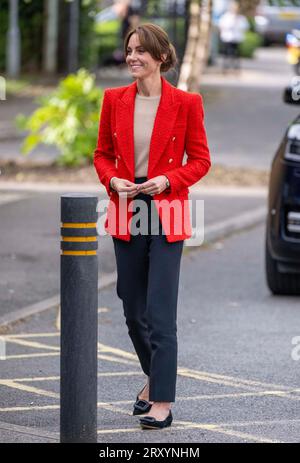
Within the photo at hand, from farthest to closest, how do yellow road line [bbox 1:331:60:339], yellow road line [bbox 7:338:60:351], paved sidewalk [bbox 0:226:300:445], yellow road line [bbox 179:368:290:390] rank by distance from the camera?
yellow road line [bbox 1:331:60:339], yellow road line [bbox 7:338:60:351], yellow road line [bbox 179:368:290:390], paved sidewalk [bbox 0:226:300:445]

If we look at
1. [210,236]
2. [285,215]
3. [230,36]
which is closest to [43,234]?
[210,236]

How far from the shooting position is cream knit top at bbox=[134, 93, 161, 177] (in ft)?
20.1

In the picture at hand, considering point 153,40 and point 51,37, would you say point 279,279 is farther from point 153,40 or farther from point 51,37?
point 51,37

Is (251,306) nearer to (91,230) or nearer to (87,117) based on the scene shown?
(91,230)

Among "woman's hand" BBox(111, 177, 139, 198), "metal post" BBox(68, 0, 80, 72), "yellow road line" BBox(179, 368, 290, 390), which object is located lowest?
"metal post" BBox(68, 0, 80, 72)

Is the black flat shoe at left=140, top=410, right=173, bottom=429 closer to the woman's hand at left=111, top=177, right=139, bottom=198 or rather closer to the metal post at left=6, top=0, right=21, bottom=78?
the woman's hand at left=111, top=177, right=139, bottom=198

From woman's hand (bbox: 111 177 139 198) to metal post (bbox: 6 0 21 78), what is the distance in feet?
74.5

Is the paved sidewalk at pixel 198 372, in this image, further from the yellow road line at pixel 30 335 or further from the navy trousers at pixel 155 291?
the navy trousers at pixel 155 291

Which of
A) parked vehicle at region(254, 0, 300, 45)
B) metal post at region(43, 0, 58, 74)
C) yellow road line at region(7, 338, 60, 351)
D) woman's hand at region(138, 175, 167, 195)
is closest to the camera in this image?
woman's hand at region(138, 175, 167, 195)

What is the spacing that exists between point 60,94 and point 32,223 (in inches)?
163

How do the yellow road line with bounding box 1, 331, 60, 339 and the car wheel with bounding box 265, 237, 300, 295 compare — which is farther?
the car wheel with bounding box 265, 237, 300, 295

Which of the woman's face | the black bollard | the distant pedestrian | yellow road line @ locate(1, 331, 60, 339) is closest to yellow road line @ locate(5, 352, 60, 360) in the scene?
yellow road line @ locate(1, 331, 60, 339)

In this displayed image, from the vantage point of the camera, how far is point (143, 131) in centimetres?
615

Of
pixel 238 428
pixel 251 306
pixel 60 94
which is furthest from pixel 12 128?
pixel 238 428
